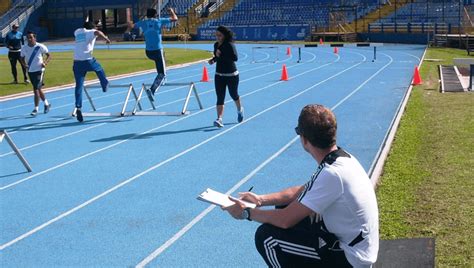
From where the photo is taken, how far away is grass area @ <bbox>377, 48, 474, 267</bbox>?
565 centimetres

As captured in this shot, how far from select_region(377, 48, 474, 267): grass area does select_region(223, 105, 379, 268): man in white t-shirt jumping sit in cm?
162

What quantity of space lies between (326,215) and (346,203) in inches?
5.4

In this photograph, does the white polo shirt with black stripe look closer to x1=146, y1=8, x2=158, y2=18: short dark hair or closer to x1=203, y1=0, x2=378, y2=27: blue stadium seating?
x1=146, y1=8, x2=158, y2=18: short dark hair

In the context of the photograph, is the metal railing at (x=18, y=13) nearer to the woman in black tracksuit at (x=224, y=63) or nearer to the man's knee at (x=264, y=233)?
the woman in black tracksuit at (x=224, y=63)

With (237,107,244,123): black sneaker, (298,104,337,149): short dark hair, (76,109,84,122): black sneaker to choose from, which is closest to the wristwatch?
(298,104,337,149): short dark hair

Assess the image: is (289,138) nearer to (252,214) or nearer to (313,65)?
(252,214)

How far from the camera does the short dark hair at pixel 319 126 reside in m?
3.61

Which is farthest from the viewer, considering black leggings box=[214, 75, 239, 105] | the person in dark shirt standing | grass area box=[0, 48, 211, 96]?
the person in dark shirt standing

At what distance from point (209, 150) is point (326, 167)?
21.6 feet

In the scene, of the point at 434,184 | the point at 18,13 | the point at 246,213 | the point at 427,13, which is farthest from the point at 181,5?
the point at 246,213

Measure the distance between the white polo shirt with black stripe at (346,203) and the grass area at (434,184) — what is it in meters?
1.60

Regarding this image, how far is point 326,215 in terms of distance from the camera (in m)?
3.61

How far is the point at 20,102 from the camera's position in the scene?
695 inches

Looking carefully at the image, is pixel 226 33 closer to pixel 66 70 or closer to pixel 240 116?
pixel 240 116
